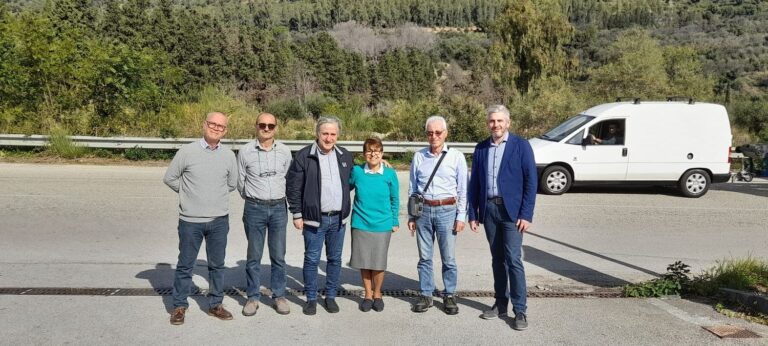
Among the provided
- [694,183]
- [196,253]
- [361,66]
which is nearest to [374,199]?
[196,253]

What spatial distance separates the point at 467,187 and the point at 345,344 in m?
1.78

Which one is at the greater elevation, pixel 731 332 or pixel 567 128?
pixel 567 128

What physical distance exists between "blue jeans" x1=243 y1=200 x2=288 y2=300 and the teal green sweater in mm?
654

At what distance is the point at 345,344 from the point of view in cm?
480

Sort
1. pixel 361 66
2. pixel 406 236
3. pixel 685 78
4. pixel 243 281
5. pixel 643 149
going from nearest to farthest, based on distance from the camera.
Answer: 1. pixel 243 281
2. pixel 406 236
3. pixel 643 149
4. pixel 685 78
5. pixel 361 66

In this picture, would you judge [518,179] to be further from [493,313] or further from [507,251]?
[493,313]

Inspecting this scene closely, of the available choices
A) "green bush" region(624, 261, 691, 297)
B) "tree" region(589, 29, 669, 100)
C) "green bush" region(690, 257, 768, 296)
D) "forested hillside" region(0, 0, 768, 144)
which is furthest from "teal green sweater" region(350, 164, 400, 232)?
"tree" region(589, 29, 669, 100)

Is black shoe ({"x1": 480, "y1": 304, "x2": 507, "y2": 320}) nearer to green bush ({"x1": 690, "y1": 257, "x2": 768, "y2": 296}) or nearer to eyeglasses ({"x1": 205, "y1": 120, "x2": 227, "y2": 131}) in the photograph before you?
green bush ({"x1": 690, "y1": 257, "x2": 768, "y2": 296})

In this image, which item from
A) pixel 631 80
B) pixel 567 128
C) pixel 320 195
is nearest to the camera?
pixel 320 195

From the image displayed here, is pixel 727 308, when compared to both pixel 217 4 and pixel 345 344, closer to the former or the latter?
pixel 345 344

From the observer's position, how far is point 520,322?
5.19 m

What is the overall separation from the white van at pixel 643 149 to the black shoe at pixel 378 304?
8.25 meters

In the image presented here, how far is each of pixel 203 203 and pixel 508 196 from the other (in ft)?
8.20

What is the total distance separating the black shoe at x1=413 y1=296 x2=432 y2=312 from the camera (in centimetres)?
554
